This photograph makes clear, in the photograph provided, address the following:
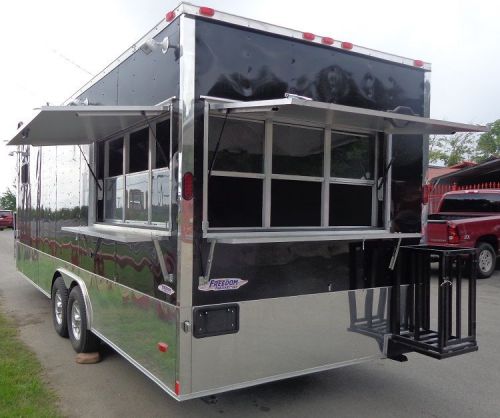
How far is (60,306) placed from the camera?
20.1 ft

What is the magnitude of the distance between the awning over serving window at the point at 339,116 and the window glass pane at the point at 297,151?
0.37 ft

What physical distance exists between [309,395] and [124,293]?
1.83 metres

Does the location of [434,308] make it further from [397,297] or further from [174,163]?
[174,163]

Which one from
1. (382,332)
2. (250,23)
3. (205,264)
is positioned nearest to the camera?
(205,264)

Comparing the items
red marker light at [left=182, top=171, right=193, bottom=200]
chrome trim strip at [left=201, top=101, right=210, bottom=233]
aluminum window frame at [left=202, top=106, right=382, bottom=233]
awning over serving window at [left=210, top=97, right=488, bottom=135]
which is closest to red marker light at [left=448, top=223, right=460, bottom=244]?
aluminum window frame at [left=202, top=106, right=382, bottom=233]

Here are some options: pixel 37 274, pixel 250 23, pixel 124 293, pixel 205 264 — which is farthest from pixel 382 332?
pixel 37 274

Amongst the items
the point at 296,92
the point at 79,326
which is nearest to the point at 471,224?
the point at 296,92

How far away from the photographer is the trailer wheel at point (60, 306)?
5.97 m


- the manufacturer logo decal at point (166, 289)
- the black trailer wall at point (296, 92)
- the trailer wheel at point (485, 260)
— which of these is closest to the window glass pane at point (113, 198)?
the manufacturer logo decal at point (166, 289)

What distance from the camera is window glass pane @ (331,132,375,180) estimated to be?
174 inches

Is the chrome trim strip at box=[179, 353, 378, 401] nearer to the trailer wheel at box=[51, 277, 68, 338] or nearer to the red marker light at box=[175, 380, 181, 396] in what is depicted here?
the red marker light at box=[175, 380, 181, 396]

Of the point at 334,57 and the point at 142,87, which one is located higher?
the point at 334,57

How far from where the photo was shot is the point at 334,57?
4.19 metres

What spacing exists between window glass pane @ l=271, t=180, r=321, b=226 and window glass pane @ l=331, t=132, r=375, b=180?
28cm
